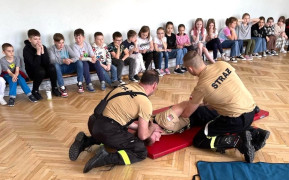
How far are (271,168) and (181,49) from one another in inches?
156

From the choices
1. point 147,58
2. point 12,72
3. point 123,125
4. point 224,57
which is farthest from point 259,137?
point 224,57

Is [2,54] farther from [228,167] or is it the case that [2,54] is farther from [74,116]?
[228,167]

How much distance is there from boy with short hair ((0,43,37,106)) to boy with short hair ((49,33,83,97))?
0.53 metres

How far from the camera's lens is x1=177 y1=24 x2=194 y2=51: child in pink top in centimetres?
622

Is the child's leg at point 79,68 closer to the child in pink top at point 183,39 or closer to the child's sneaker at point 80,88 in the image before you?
the child's sneaker at point 80,88

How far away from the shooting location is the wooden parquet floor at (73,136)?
247 cm

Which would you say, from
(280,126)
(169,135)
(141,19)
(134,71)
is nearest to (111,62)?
(134,71)

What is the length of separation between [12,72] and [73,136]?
6.48 ft

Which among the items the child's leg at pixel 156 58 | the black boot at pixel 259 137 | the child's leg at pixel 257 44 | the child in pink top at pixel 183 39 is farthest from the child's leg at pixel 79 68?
the child's leg at pixel 257 44

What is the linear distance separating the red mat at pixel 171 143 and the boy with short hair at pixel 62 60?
2.32 meters

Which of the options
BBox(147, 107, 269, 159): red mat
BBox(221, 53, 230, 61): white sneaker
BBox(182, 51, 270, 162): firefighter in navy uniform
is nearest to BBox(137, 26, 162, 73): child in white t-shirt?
BBox(221, 53, 230, 61): white sneaker

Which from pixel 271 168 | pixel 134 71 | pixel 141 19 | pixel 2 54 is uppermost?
pixel 141 19

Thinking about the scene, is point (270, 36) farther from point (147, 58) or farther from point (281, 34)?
point (147, 58)

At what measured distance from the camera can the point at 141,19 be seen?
19.3 ft
